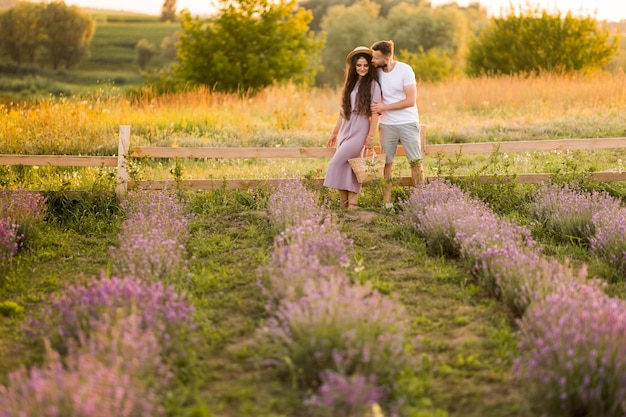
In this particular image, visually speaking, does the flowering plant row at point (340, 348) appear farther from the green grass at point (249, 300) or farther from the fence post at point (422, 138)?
the fence post at point (422, 138)

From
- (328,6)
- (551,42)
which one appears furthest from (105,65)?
(551,42)

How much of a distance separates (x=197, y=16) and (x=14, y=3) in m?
23.1

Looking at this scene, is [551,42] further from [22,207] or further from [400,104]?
[22,207]

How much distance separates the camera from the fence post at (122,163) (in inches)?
325

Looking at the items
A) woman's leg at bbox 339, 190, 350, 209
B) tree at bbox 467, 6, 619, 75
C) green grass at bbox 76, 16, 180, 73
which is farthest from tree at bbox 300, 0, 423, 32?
woman's leg at bbox 339, 190, 350, 209

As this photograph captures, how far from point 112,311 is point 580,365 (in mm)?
2778

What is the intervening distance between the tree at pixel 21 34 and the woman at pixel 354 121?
131 ft

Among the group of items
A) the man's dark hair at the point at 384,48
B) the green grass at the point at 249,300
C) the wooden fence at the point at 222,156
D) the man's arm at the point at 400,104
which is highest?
the man's dark hair at the point at 384,48

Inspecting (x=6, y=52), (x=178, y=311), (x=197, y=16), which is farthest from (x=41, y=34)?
(x=178, y=311)

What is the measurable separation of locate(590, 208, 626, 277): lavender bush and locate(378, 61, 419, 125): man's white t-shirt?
2269 mm

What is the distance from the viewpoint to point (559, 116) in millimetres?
15211

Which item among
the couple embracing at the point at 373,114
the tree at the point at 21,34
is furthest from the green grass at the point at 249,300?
the tree at the point at 21,34

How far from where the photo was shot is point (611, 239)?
21.7ft

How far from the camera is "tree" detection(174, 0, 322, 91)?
26.0 metres
